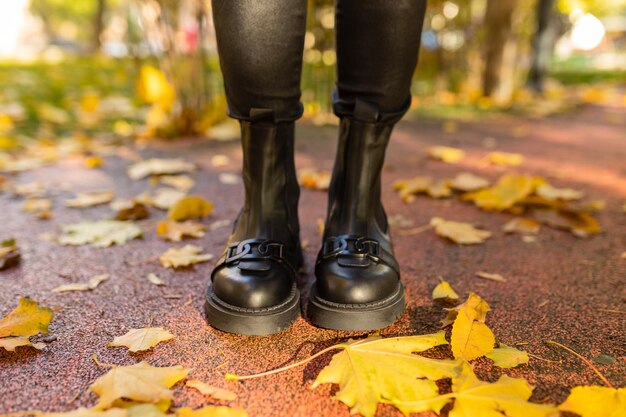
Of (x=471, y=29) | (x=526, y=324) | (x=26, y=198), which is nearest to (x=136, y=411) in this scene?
(x=526, y=324)

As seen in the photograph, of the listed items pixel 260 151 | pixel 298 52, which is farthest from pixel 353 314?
pixel 298 52

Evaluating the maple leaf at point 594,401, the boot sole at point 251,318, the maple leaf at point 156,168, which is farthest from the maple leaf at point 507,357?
the maple leaf at point 156,168

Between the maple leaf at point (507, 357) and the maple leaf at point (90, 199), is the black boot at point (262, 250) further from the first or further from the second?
the maple leaf at point (90, 199)

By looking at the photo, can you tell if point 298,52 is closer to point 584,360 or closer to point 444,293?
point 444,293

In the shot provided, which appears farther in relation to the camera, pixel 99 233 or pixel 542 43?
pixel 542 43

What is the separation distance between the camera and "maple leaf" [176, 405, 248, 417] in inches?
29.0

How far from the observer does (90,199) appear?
6.04ft

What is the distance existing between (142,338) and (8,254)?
1.99ft

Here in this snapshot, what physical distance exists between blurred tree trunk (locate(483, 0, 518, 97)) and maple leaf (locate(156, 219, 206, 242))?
362cm

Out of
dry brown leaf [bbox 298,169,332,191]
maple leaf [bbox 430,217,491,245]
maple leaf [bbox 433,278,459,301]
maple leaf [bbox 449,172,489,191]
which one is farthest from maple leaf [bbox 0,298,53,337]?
maple leaf [bbox 449,172,489,191]

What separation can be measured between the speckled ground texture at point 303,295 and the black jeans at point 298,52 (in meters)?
0.44

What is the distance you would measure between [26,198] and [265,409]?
5.06 ft

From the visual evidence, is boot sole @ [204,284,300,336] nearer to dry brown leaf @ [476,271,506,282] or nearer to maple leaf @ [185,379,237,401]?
maple leaf @ [185,379,237,401]

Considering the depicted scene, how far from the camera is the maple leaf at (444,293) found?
112cm
